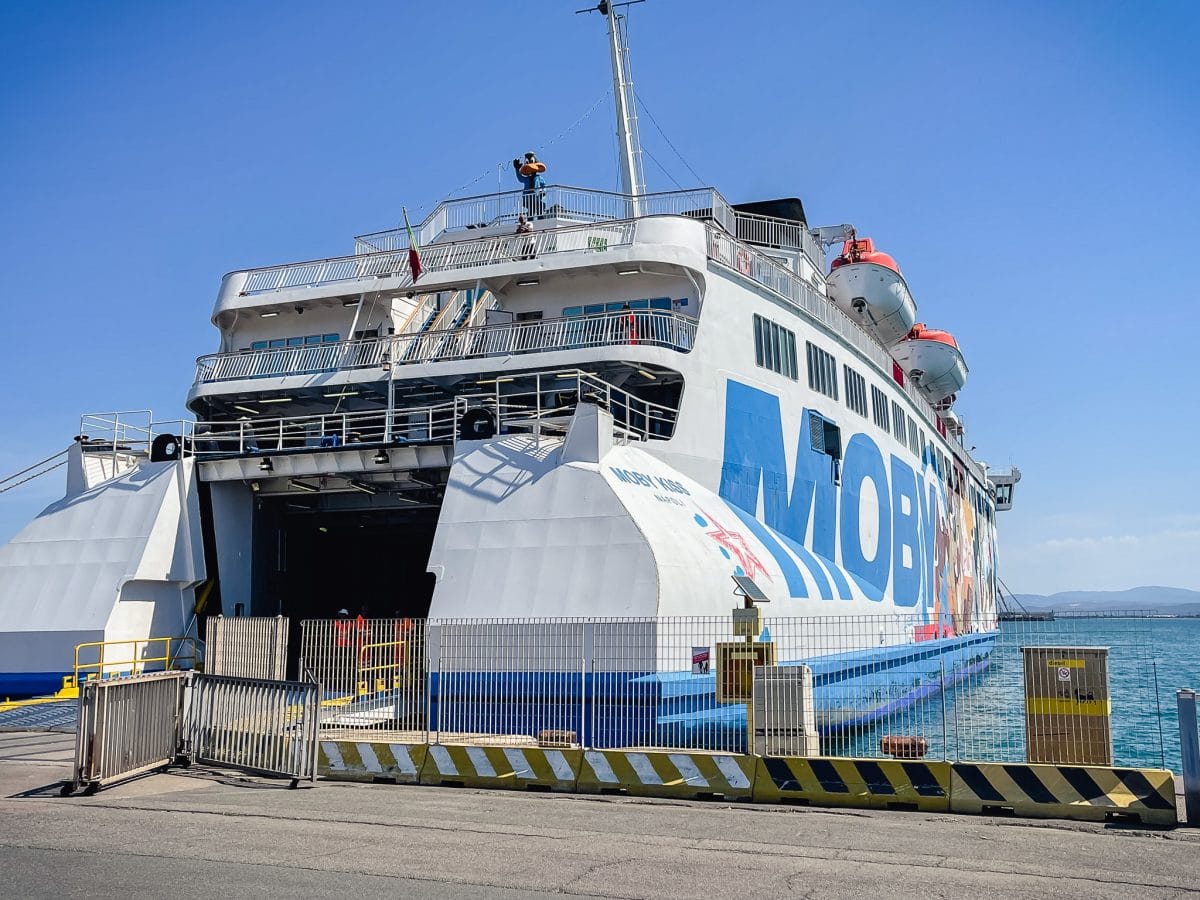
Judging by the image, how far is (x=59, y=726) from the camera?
53.2 feet

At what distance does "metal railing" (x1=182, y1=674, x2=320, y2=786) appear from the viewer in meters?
12.4

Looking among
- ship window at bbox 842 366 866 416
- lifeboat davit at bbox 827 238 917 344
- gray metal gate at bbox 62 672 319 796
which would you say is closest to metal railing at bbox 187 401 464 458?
gray metal gate at bbox 62 672 319 796

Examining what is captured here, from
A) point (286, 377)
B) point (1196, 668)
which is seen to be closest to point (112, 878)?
point (286, 377)

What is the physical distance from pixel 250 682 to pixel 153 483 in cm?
922

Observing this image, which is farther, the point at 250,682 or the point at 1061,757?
the point at 250,682

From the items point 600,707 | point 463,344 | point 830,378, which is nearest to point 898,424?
point 830,378

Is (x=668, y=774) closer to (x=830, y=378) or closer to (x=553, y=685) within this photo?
(x=553, y=685)

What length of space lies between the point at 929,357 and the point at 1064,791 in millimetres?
38404

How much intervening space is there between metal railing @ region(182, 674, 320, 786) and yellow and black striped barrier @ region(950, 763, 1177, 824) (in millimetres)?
7148

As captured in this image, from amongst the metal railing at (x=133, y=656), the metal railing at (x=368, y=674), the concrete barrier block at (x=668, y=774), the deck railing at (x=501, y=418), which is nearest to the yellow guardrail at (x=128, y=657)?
the metal railing at (x=133, y=656)

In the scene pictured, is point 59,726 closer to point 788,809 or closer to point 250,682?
point 250,682


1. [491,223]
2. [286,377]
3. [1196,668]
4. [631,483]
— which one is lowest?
[1196,668]

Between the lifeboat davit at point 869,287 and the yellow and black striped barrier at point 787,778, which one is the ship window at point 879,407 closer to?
the lifeboat davit at point 869,287

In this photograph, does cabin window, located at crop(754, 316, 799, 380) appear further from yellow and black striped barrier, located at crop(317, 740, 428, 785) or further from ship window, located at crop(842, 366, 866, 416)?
yellow and black striped barrier, located at crop(317, 740, 428, 785)
